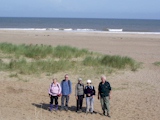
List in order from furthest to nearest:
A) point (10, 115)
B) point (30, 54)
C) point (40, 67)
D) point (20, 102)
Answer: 1. point (30, 54)
2. point (40, 67)
3. point (20, 102)
4. point (10, 115)

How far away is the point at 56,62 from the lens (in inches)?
751

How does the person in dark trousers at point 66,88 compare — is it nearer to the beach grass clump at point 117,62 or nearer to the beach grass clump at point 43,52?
the beach grass clump at point 117,62

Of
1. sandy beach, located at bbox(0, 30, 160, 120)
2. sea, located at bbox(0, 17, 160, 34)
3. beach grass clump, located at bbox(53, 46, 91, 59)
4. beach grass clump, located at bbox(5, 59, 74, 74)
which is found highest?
sea, located at bbox(0, 17, 160, 34)

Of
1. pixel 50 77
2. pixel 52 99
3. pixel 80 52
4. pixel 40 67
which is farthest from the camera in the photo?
pixel 80 52

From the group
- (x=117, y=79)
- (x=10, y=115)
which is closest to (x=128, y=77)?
(x=117, y=79)

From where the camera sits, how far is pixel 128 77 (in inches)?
691

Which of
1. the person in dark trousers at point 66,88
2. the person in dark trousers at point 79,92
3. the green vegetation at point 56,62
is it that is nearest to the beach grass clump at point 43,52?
the green vegetation at point 56,62

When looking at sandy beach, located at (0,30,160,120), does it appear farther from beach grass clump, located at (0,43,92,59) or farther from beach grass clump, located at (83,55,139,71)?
beach grass clump, located at (0,43,92,59)

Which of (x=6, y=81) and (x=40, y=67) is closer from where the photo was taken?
(x=6, y=81)

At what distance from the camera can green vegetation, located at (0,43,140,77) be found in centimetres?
1792

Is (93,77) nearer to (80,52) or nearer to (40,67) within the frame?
(40,67)

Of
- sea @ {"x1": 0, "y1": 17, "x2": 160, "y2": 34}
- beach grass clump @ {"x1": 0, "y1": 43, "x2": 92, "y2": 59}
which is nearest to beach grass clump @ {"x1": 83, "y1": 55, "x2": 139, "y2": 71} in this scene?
beach grass clump @ {"x1": 0, "y1": 43, "x2": 92, "y2": 59}

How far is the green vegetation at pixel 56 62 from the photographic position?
58.8 ft

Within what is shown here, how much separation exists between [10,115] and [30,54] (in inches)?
459
